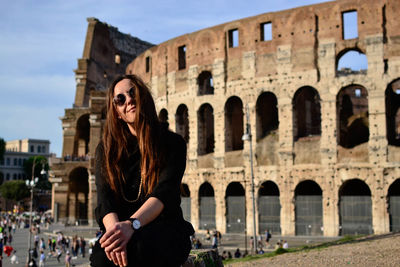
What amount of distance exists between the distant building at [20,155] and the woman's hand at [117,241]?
309 feet

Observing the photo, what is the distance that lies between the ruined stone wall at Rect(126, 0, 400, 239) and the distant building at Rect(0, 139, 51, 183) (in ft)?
231

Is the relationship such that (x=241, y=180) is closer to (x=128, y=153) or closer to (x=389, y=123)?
(x=389, y=123)

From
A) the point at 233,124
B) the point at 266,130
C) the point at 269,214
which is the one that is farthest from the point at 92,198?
the point at 269,214

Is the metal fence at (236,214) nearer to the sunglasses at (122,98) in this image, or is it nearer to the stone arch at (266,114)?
the stone arch at (266,114)

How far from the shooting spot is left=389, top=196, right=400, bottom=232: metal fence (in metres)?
23.1

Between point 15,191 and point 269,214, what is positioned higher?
point 15,191

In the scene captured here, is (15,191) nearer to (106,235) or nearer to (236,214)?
(236,214)

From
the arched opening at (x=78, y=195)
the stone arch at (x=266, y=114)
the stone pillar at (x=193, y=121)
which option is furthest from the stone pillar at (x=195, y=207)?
the arched opening at (x=78, y=195)

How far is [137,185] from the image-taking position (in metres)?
2.71

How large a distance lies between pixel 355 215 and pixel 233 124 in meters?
10.9

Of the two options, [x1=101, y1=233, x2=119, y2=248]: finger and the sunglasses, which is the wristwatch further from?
the sunglasses

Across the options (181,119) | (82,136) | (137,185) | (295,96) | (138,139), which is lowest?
(137,185)

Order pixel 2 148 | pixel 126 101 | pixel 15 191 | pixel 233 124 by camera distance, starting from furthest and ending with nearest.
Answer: pixel 2 148, pixel 15 191, pixel 233 124, pixel 126 101

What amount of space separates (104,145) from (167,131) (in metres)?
0.38
